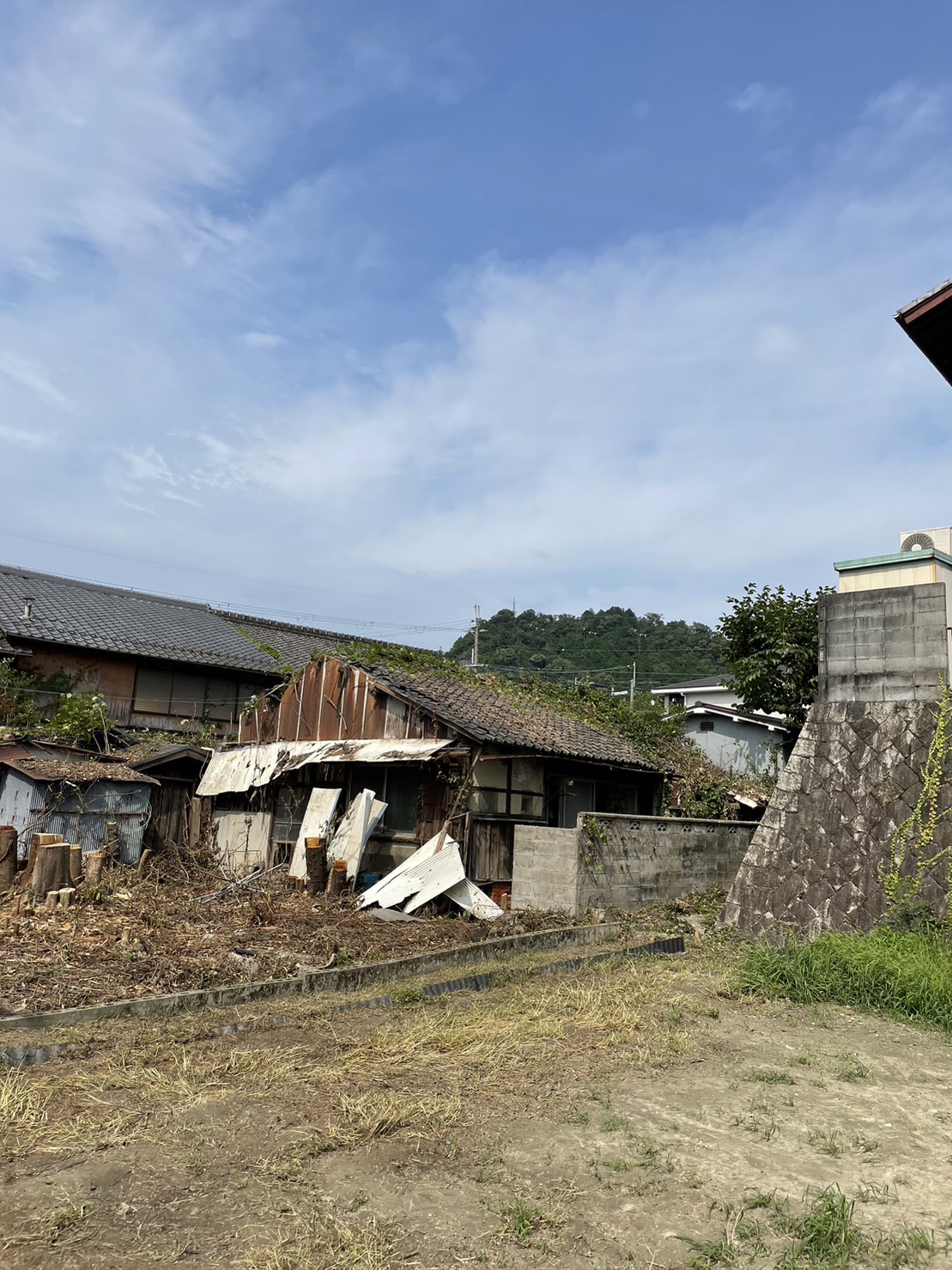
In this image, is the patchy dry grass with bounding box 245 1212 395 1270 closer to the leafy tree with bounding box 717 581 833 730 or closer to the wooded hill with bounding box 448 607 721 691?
the leafy tree with bounding box 717 581 833 730

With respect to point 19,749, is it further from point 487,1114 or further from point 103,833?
point 487,1114

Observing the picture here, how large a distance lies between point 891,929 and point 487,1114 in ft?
20.6

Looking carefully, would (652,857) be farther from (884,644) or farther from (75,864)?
(75,864)

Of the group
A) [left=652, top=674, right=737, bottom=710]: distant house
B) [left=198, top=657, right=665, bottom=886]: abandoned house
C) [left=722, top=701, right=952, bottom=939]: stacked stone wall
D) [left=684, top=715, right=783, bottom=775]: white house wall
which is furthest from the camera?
[left=652, top=674, right=737, bottom=710]: distant house

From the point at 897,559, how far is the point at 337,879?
28.6 feet

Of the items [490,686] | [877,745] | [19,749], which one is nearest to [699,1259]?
[877,745]

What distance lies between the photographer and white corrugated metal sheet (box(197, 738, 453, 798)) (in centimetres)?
1355

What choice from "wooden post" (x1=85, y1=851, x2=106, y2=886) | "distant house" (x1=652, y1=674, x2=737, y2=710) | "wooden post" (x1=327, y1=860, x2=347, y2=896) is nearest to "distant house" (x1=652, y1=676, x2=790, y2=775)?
"distant house" (x1=652, y1=674, x2=737, y2=710)

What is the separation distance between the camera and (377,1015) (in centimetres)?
731

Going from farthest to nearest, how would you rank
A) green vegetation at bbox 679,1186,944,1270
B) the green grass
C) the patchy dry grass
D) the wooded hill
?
1. the wooded hill
2. the green grass
3. green vegetation at bbox 679,1186,944,1270
4. the patchy dry grass

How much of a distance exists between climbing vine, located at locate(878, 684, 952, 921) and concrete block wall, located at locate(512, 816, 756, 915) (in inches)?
156

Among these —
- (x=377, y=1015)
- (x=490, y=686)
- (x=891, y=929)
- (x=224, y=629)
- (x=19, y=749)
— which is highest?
(x=224, y=629)

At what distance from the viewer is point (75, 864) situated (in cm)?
Result: 1178

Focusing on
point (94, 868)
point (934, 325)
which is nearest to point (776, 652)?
point (934, 325)
